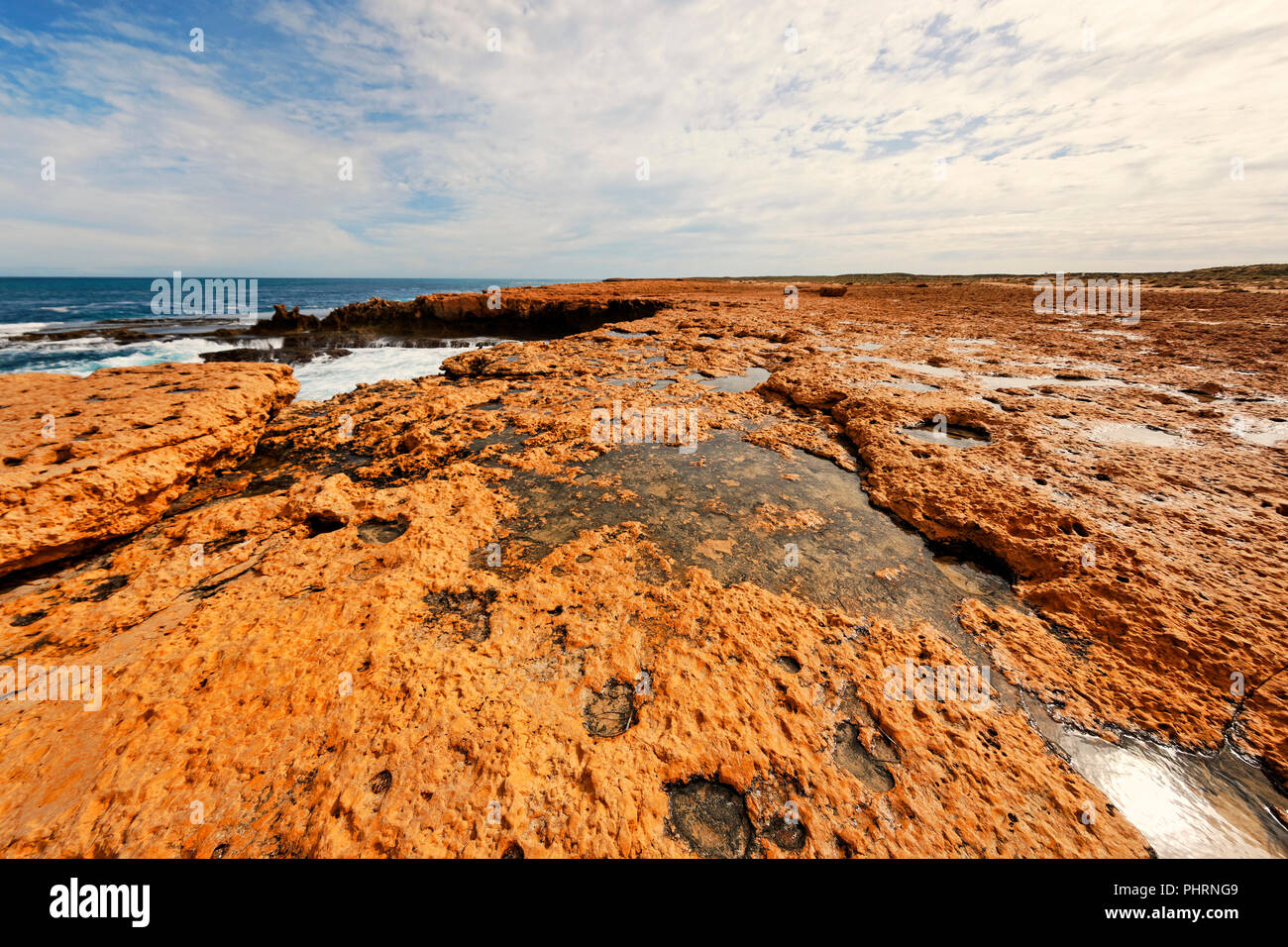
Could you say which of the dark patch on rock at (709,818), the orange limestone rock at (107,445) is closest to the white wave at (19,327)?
the orange limestone rock at (107,445)

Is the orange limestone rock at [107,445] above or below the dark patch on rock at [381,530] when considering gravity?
above

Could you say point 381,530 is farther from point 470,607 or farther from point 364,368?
point 364,368

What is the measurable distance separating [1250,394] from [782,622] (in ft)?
35.8

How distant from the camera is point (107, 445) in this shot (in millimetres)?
4543

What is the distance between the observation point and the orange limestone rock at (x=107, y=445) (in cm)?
367

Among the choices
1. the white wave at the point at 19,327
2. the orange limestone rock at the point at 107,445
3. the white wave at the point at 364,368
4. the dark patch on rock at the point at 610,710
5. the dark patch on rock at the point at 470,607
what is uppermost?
the white wave at the point at 19,327

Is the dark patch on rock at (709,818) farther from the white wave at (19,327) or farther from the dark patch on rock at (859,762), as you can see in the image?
the white wave at (19,327)

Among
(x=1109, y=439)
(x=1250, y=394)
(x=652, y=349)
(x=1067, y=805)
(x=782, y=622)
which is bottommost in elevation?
(x=1067, y=805)

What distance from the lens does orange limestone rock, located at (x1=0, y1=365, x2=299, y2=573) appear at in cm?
367

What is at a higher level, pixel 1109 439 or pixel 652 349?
pixel 652 349
